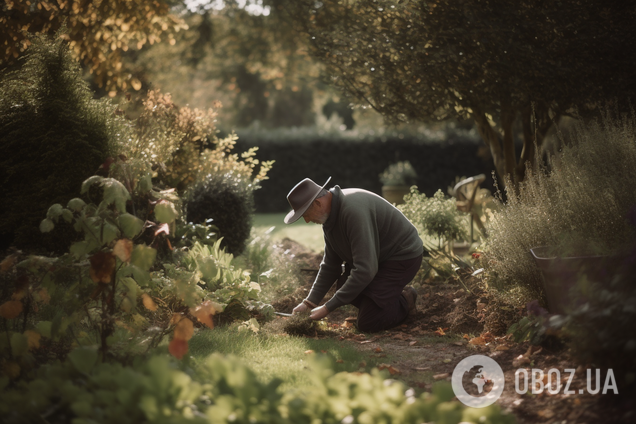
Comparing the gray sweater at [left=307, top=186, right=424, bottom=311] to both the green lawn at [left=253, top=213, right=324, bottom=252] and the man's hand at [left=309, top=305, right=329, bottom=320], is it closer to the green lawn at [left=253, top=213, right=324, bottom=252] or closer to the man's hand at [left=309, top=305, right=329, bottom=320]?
the man's hand at [left=309, top=305, right=329, bottom=320]

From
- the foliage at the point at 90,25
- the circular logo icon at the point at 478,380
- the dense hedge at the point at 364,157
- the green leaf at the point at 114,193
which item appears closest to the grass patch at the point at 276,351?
Result: the circular logo icon at the point at 478,380

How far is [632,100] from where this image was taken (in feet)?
17.5

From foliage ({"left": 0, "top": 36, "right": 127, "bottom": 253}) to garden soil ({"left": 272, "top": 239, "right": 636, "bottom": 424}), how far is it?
2414 mm

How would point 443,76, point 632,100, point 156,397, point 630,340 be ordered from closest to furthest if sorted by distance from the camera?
1. point 156,397
2. point 630,340
3. point 632,100
4. point 443,76

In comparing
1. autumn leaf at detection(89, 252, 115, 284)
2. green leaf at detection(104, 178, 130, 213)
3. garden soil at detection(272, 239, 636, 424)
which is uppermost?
green leaf at detection(104, 178, 130, 213)

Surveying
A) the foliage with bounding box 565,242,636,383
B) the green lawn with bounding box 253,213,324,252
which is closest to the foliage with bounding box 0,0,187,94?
the green lawn with bounding box 253,213,324,252

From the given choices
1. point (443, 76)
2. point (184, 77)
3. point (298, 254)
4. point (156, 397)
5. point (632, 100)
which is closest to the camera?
point (156, 397)

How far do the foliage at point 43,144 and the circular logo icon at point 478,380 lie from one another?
3917mm

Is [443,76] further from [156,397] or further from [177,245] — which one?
[156,397]

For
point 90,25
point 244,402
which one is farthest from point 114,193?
point 90,25

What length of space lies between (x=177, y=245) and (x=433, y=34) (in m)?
3.80

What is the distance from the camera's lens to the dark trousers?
4617mm

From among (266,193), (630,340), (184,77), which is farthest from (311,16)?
(184,77)

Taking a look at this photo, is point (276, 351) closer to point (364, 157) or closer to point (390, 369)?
point (390, 369)
